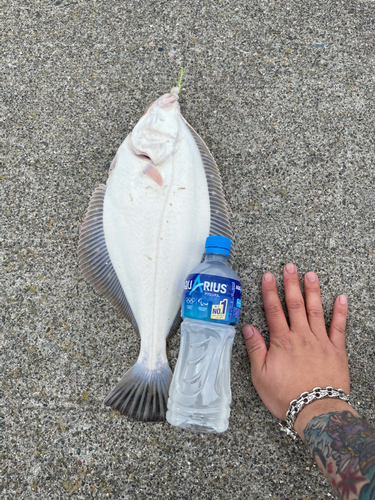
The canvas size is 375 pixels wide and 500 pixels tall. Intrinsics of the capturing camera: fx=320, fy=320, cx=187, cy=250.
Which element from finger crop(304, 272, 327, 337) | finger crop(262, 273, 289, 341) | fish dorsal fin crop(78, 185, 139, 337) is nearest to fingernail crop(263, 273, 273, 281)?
finger crop(262, 273, 289, 341)

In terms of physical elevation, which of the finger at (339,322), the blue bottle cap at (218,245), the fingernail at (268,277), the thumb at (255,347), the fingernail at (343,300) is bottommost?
the thumb at (255,347)

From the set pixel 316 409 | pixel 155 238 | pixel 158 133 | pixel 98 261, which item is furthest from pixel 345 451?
pixel 158 133

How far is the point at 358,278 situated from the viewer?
1.39 m

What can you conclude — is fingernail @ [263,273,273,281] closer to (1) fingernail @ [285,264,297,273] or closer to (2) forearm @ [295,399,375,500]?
(1) fingernail @ [285,264,297,273]

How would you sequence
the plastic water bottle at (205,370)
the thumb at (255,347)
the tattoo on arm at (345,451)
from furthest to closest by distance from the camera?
the thumb at (255,347), the plastic water bottle at (205,370), the tattoo on arm at (345,451)

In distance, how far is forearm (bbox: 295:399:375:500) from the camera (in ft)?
2.64

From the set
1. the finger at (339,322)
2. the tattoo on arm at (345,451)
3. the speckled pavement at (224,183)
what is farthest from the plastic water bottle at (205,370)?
the finger at (339,322)

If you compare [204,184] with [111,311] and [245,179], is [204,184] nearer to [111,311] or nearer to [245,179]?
[245,179]

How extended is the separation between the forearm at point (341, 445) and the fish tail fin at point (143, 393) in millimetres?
499

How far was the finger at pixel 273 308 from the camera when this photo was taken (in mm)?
1317

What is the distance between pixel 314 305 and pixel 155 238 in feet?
2.38

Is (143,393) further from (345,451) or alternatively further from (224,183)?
(224,183)

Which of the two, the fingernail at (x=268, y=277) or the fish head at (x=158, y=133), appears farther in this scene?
the fingernail at (x=268, y=277)

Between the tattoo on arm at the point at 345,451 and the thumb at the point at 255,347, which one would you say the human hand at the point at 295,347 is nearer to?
the thumb at the point at 255,347
